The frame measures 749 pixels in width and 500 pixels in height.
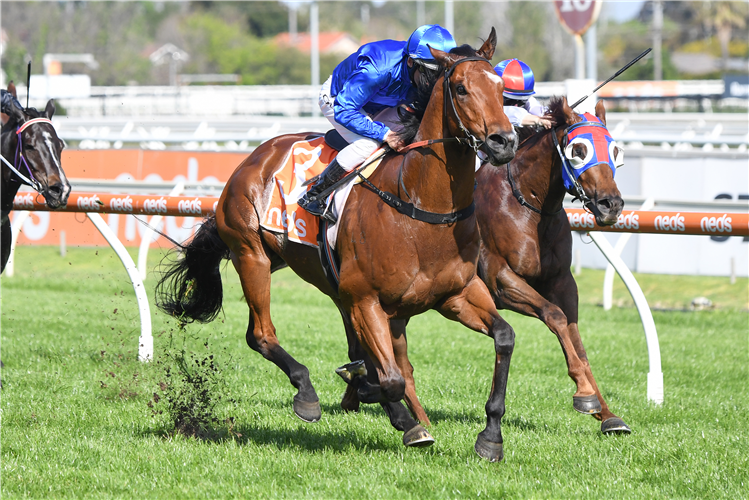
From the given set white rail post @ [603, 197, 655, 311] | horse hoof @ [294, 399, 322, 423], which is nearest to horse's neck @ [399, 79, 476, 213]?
horse hoof @ [294, 399, 322, 423]

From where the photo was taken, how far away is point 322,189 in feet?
15.1

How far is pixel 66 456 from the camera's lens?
14.3 feet

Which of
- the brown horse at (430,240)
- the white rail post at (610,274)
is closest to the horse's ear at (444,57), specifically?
the brown horse at (430,240)

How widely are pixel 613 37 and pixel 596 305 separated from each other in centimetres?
6821

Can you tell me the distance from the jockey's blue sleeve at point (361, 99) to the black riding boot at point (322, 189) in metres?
0.22

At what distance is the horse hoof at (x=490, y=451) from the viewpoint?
418 centimetres

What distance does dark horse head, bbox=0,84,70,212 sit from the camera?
579cm

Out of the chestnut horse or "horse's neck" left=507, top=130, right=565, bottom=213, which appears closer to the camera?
"horse's neck" left=507, top=130, right=565, bottom=213

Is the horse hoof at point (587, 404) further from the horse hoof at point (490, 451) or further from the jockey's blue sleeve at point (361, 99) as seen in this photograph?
the jockey's blue sleeve at point (361, 99)

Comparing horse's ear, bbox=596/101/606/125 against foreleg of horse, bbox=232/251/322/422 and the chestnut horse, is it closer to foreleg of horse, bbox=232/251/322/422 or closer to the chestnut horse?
foreleg of horse, bbox=232/251/322/422

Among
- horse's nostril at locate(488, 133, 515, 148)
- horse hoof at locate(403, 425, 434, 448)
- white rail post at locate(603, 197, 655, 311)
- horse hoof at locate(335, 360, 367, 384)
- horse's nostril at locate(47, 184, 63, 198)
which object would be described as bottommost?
horse hoof at locate(403, 425, 434, 448)

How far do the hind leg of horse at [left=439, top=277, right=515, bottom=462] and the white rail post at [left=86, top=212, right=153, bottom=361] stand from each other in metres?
3.10

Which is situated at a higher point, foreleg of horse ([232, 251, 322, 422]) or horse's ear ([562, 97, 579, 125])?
horse's ear ([562, 97, 579, 125])

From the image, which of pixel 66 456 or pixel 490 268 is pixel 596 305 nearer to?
pixel 490 268
